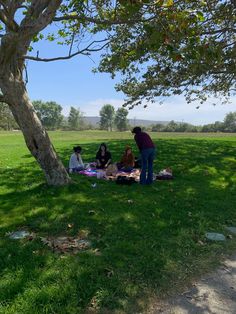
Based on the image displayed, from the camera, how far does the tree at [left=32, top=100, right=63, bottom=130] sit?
12212cm

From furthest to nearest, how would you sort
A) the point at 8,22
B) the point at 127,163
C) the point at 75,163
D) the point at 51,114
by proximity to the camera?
the point at 51,114, the point at 127,163, the point at 75,163, the point at 8,22

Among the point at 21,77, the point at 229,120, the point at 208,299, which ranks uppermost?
the point at 21,77

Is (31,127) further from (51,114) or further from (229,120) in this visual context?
(51,114)

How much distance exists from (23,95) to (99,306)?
226 inches

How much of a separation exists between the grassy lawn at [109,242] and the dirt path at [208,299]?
0.17 meters

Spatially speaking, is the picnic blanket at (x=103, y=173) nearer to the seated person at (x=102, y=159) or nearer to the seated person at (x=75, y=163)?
the seated person at (x=75, y=163)

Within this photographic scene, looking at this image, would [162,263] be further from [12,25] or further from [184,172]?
[184,172]

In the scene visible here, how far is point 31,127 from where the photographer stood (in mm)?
8680

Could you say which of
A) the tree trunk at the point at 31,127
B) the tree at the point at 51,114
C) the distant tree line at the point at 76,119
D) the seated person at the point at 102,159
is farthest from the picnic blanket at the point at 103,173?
the tree at the point at 51,114

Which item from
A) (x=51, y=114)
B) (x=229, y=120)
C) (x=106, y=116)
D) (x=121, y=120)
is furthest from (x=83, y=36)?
(x=51, y=114)

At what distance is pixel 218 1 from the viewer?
10.7 metres

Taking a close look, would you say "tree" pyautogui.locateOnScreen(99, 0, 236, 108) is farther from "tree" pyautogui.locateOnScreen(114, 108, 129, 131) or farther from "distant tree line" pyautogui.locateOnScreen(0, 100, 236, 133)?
"tree" pyautogui.locateOnScreen(114, 108, 129, 131)

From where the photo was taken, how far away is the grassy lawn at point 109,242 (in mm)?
4340

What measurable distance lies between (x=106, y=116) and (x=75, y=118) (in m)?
10.6
